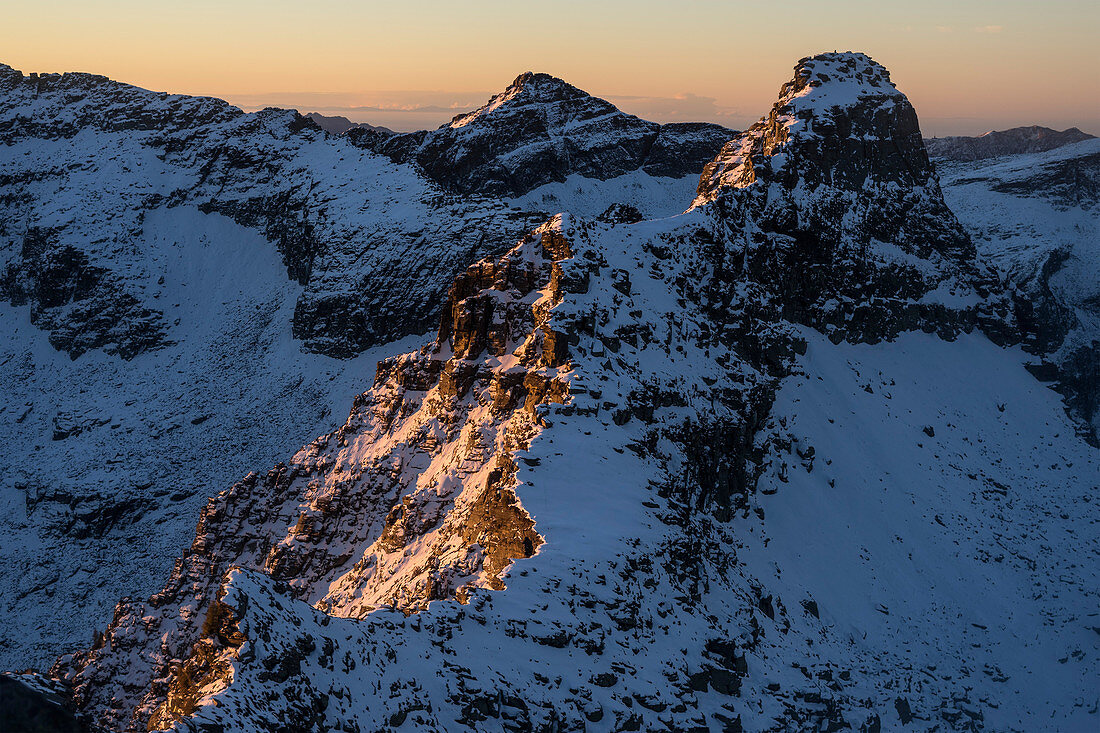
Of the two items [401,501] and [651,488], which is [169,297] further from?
[651,488]

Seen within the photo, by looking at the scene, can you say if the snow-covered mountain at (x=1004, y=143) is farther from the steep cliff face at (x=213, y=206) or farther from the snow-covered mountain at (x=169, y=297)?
the steep cliff face at (x=213, y=206)

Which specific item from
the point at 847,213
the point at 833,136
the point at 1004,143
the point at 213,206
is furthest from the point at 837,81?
the point at 1004,143

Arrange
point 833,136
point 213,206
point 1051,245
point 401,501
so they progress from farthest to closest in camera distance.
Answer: point 213,206
point 1051,245
point 833,136
point 401,501

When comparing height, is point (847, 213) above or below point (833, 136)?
below

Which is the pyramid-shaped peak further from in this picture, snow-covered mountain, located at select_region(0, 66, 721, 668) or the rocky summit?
snow-covered mountain, located at select_region(0, 66, 721, 668)

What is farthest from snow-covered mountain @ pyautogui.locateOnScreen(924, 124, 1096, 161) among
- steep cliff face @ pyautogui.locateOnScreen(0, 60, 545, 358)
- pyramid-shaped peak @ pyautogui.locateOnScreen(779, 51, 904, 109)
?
steep cliff face @ pyautogui.locateOnScreen(0, 60, 545, 358)

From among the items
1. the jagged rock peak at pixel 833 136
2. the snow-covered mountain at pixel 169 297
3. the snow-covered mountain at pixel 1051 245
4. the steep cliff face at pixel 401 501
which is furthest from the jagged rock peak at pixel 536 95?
the steep cliff face at pixel 401 501

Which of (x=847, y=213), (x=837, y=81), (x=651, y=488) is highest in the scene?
(x=837, y=81)
